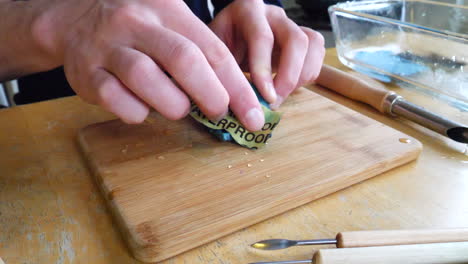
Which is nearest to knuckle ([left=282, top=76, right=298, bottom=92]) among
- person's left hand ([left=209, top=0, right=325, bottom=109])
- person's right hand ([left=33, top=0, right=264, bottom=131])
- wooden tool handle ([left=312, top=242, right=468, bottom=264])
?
person's left hand ([left=209, top=0, right=325, bottom=109])

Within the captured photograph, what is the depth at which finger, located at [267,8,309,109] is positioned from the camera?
2.08 ft

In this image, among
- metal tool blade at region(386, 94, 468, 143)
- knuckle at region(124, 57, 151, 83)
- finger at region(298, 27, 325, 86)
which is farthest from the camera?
finger at region(298, 27, 325, 86)

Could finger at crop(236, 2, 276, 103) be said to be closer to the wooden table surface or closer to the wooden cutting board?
the wooden cutting board

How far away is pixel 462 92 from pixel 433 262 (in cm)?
52

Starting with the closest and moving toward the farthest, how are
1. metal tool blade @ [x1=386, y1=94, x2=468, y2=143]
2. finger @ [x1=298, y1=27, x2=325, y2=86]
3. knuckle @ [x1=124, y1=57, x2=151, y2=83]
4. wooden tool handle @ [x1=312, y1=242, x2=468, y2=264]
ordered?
wooden tool handle @ [x1=312, y1=242, x2=468, y2=264] → knuckle @ [x1=124, y1=57, x2=151, y2=83] → metal tool blade @ [x1=386, y1=94, x2=468, y2=143] → finger @ [x1=298, y1=27, x2=325, y2=86]

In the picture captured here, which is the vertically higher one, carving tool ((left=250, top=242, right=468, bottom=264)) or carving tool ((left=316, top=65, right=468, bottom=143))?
carving tool ((left=250, top=242, right=468, bottom=264))

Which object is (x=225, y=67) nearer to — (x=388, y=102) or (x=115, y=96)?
(x=115, y=96)

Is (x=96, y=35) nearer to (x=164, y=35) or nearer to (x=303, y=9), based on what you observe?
(x=164, y=35)

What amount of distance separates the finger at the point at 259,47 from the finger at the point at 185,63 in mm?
127

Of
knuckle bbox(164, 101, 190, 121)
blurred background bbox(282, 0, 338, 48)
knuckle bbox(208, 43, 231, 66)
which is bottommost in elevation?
blurred background bbox(282, 0, 338, 48)

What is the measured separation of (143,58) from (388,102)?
18.7 inches

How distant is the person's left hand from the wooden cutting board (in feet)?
0.23

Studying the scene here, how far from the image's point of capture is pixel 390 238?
1.18 ft

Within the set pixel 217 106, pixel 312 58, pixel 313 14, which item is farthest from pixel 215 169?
pixel 313 14
